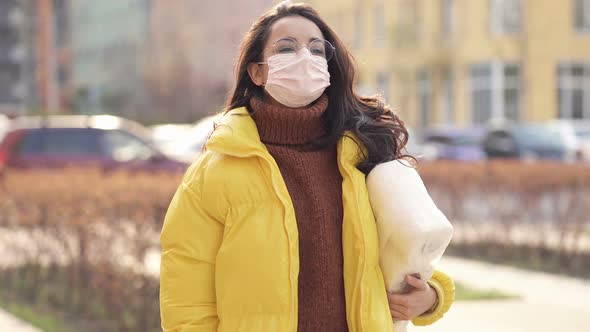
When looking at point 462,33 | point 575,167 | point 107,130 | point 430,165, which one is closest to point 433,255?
point 575,167

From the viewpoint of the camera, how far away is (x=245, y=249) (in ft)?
10.6

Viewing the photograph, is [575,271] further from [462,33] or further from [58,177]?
[462,33]

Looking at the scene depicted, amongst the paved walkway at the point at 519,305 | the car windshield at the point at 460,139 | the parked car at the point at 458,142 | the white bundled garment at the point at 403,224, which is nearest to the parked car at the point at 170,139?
the parked car at the point at 458,142

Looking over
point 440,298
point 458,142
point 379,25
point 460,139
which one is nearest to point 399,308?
point 440,298

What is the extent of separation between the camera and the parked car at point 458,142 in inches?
1164

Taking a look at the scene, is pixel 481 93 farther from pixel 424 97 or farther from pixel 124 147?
pixel 124 147

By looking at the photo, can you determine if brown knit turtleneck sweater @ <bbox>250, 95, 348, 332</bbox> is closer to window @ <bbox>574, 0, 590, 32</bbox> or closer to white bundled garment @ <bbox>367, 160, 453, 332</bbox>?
white bundled garment @ <bbox>367, 160, 453, 332</bbox>

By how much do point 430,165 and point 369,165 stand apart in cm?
1228

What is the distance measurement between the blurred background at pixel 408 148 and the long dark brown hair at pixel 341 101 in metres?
0.18

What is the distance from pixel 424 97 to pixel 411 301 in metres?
47.3

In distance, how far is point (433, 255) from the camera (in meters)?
3.40

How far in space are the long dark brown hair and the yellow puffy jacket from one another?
0.12 m

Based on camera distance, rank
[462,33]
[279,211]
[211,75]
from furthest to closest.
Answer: [211,75] → [462,33] → [279,211]

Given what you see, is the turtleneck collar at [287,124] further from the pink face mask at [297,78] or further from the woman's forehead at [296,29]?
the woman's forehead at [296,29]
